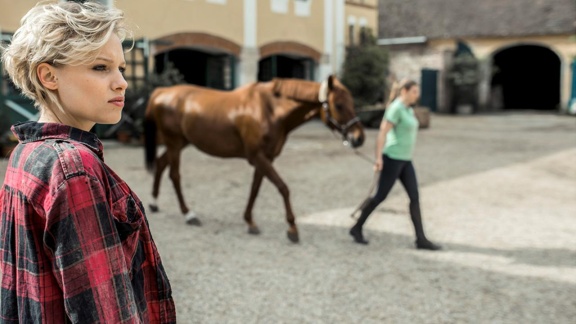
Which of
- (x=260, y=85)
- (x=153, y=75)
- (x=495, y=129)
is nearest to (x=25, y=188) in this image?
(x=260, y=85)

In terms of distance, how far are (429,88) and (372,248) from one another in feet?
72.8

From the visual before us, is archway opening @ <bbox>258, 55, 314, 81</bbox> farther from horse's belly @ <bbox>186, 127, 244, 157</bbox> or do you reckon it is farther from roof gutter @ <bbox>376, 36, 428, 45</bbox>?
horse's belly @ <bbox>186, 127, 244, 157</bbox>

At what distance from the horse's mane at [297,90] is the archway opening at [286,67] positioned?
44.1 feet

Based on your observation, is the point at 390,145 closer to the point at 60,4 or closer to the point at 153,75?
the point at 60,4

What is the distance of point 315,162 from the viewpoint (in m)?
11.2

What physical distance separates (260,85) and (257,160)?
83 centimetres

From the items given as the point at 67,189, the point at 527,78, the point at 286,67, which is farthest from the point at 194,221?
the point at 527,78

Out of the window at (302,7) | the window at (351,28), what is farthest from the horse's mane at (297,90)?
the window at (351,28)

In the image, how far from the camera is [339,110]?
5.90 metres

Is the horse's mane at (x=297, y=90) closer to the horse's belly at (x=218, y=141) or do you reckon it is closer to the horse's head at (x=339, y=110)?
the horse's head at (x=339, y=110)

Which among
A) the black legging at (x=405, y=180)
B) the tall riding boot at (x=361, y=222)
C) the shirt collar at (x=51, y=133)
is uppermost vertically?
the shirt collar at (x=51, y=133)

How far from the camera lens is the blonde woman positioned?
123 centimetres

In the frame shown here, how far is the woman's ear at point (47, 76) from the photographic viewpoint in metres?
1.31

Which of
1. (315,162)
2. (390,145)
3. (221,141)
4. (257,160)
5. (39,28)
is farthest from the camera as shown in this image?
(315,162)
